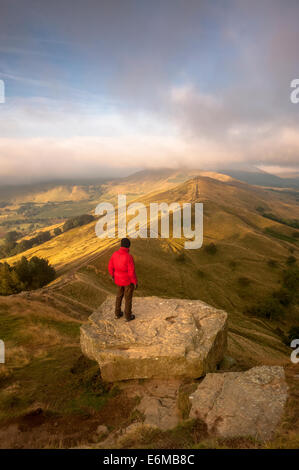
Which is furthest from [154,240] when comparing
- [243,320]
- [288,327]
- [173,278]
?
[288,327]

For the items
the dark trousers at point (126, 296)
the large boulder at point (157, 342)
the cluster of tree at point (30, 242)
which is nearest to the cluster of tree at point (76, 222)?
the cluster of tree at point (30, 242)

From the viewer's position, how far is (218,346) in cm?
1145

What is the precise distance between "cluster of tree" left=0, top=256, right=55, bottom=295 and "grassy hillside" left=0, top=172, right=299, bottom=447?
465cm

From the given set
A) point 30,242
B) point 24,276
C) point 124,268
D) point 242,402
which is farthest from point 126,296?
point 30,242

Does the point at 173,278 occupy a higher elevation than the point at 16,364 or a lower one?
lower

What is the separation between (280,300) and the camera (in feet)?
184

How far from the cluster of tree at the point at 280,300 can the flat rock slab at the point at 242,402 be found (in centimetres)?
4846

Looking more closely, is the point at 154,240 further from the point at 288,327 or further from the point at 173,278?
the point at 288,327

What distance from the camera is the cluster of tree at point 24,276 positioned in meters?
38.0

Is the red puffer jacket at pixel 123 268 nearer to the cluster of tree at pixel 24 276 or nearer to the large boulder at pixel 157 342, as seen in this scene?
the large boulder at pixel 157 342

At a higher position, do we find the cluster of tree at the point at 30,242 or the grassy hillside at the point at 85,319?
the grassy hillside at the point at 85,319

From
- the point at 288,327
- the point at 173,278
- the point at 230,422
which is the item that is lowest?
the point at 288,327

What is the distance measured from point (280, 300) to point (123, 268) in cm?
5893
